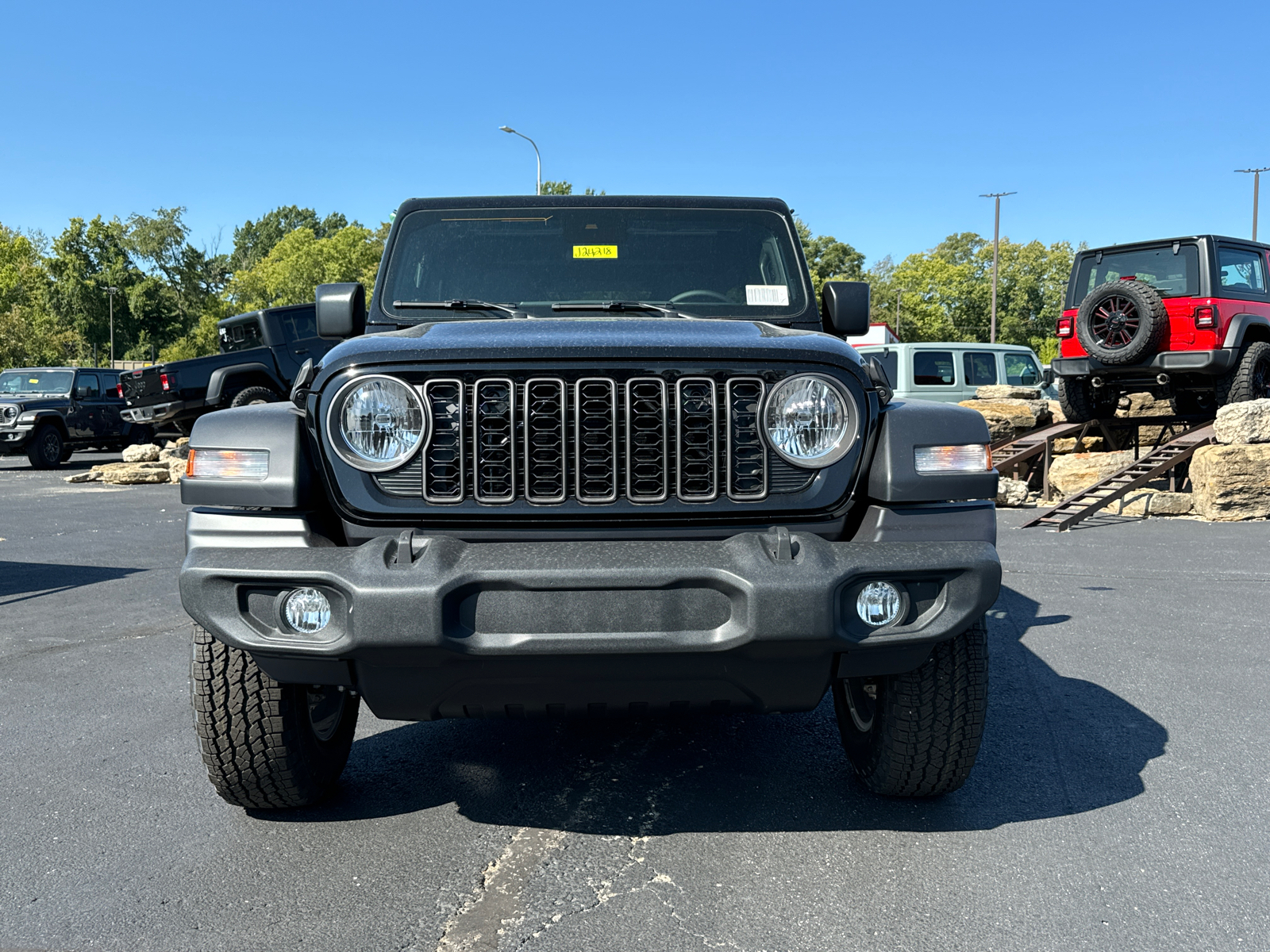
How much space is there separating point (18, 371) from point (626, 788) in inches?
854

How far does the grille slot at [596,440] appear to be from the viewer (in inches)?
111

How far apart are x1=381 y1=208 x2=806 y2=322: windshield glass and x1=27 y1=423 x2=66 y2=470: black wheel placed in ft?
61.4

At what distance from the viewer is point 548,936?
99.7 inches

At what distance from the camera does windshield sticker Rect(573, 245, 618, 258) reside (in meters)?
4.16

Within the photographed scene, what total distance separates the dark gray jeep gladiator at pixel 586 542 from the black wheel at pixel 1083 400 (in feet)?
37.2

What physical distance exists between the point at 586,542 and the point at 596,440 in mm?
271

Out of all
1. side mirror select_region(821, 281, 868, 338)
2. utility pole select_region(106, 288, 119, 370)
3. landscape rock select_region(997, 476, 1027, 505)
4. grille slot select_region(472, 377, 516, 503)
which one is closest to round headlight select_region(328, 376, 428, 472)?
grille slot select_region(472, 377, 516, 503)

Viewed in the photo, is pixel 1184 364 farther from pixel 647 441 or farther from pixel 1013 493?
pixel 647 441

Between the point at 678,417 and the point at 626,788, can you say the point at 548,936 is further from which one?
the point at 678,417

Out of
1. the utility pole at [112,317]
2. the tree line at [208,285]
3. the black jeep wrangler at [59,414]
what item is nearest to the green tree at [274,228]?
the tree line at [208,285]

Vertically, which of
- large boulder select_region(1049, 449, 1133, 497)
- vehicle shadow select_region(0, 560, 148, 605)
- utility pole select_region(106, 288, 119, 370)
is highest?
utility pole select_region(106, 288, 119, 370)

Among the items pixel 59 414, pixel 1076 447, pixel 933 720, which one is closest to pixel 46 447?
pixel 59 414

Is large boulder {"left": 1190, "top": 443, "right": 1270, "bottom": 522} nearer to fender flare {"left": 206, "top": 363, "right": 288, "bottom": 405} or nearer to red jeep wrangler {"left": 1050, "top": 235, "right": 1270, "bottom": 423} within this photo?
red jeep wrangler {"left": 1050, "top": 235, "right": 1270, "bottom": 423}

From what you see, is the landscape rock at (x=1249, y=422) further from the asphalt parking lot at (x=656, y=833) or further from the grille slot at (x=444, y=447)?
the grille slot at (x=444, y=447)
